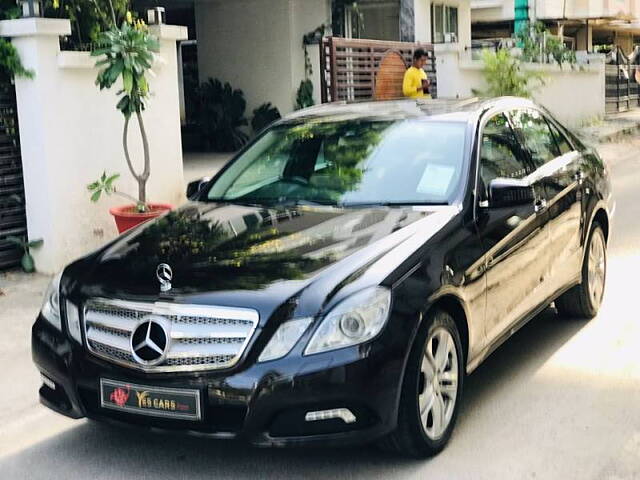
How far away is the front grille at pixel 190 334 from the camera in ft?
12.2

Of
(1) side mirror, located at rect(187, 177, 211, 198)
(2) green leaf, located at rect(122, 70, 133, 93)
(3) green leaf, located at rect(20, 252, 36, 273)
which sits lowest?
(3) green leaf, located at rect(20, 252, 36, 273)

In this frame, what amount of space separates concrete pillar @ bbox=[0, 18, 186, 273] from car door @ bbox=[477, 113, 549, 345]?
416cm

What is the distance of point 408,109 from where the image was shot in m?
5.62

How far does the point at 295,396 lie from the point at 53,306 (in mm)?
1335

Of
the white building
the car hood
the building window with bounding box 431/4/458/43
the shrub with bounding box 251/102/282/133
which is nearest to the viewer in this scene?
the car hood

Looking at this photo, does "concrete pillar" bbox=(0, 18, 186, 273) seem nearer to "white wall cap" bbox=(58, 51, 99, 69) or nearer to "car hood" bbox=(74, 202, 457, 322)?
"white wall cap" bbox=(58, 51, 99, 69)

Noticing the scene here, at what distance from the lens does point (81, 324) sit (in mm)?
4086

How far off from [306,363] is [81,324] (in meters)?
1.08

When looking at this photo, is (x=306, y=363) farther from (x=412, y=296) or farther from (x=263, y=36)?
(x=263, y=36)

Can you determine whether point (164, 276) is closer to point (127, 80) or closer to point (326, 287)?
point (326, 287)

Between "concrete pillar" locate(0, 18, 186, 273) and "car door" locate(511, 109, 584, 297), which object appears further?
"concrete pillar" locate(0, 18, 186, 273)

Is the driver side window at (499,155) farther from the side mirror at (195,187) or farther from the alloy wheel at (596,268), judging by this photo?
the side mirror at (195,187)

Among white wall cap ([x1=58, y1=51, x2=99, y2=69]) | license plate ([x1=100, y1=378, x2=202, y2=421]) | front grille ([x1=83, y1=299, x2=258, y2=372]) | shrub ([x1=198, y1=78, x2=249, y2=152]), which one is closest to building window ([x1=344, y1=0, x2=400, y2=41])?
shrub ([x1=198, y1=78, x2=249, y2=152])

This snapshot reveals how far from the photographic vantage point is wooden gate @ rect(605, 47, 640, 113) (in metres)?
25.6
